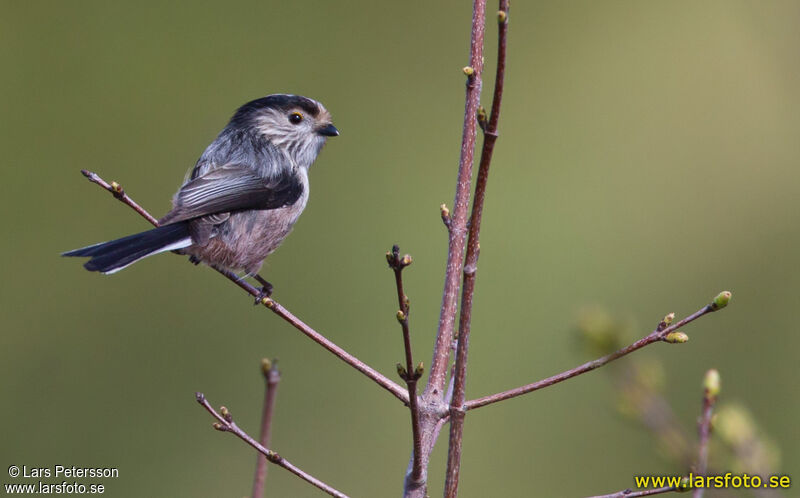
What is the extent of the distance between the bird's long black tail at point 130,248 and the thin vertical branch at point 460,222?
1131 millimetres

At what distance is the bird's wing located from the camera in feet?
10.3

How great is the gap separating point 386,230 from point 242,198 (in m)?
3.61

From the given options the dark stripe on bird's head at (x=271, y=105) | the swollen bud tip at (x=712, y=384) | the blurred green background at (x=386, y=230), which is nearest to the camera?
the swollen bud tip at (x=712, y=384)

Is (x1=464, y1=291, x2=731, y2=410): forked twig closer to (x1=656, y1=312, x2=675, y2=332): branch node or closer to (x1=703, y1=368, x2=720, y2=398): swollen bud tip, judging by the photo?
(x1=656, y1=312, x2=675, y2=332): branch node

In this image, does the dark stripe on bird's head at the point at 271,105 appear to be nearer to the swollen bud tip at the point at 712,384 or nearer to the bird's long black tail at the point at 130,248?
the bird's long black tail at the point at 130,248

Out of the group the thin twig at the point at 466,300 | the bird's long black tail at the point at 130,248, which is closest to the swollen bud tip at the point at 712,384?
the thin twig at the point at 466,300

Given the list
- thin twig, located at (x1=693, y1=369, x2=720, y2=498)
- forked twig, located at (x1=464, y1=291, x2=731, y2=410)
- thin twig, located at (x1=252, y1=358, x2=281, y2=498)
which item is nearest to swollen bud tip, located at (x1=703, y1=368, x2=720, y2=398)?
thin twig, located at (x1=693, y1=369, x2=720, y2=498)

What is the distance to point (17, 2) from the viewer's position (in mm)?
7383

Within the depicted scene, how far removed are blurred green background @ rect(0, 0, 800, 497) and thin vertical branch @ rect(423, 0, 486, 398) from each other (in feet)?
10.5

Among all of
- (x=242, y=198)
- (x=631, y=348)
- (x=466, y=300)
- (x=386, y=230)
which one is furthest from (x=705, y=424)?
(x=386, y=230)

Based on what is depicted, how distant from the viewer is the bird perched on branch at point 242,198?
2988 millimetres

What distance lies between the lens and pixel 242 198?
331 centimetres

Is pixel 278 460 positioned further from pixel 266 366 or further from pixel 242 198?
pixel 242 198

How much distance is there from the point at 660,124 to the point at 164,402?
5073 millimetres
